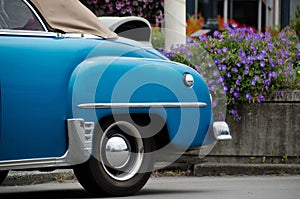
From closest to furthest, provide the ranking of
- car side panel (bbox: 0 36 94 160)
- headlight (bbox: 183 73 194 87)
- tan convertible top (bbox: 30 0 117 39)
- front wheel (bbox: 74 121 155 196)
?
car side panel (bbox: 0 36 94 160)
tan convertible top (bbox: 30 0 117 39)
front wheel (bbox: 74 121 155 196)
headlight (bbox: 183 73 194 87)

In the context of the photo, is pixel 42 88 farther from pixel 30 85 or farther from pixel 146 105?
pixel 146 105

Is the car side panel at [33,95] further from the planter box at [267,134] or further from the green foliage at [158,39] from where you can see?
the green foliage at [158,39]

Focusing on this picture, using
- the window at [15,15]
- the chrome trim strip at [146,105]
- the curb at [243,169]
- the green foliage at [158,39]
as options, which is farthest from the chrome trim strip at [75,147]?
the green foliage at [158,39]

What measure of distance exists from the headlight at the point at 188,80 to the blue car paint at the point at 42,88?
56cm

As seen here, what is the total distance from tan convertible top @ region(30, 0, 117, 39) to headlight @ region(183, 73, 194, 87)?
26.3 inches

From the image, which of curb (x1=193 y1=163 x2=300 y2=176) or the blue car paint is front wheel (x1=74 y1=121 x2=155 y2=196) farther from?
curb (x1=193 y1=163 x2=300 y2=176)

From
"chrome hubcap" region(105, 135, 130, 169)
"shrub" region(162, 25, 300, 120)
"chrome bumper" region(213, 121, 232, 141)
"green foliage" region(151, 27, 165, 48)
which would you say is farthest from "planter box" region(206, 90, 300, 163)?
"chrome hubcap" region(105, 135, 130, 169)

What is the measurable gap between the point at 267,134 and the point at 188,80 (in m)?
2.96

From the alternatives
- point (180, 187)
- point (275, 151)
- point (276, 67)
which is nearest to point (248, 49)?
point (276, 67)

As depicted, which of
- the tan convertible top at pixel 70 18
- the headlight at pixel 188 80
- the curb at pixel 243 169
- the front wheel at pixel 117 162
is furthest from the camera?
the curb at pixel 243 169

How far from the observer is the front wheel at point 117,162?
734 cm

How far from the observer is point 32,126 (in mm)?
6840

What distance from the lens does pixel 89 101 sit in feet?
23.3

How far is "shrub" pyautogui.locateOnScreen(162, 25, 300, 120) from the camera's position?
1037 centimetres
